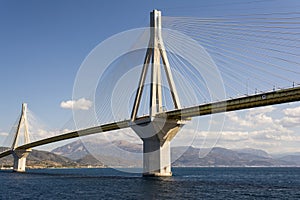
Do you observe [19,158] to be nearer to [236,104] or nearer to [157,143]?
[157,143]

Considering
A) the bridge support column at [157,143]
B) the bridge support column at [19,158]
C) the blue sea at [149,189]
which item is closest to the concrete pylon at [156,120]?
the bridge support column at [157,143]

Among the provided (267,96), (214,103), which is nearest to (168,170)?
(214,103)

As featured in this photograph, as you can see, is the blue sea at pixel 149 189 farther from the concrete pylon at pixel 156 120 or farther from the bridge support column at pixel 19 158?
the bridge support column at pixel 19 158

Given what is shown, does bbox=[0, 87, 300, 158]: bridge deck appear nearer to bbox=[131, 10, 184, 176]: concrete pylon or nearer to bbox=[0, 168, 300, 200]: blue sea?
bbox=[131, 10, 184, 176]: concrete pylon

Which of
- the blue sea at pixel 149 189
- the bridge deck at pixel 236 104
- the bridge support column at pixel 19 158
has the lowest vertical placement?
the blue sea at pixel 149 189

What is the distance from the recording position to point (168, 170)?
6900 centimetres

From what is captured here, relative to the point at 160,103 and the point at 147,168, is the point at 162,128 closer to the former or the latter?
the point at 160,103

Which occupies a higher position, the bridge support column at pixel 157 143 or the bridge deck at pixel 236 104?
the bridge deck at pixel 236 104

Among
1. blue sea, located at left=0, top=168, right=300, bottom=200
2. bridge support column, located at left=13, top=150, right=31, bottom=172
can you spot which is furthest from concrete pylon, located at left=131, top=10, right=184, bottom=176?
bridge support column, located at left=13, top=150, right=31, bottom=172

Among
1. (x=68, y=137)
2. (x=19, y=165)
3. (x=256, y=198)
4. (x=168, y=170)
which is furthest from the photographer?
(x=19, y=165)

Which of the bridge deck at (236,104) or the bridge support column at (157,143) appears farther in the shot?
the bridge support column at (157,143)

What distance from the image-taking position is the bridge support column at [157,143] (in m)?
63.7

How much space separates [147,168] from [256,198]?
3050 cm

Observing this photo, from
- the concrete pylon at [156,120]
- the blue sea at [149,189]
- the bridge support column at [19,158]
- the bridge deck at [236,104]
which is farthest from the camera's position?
the bridge support column at [19,158]
